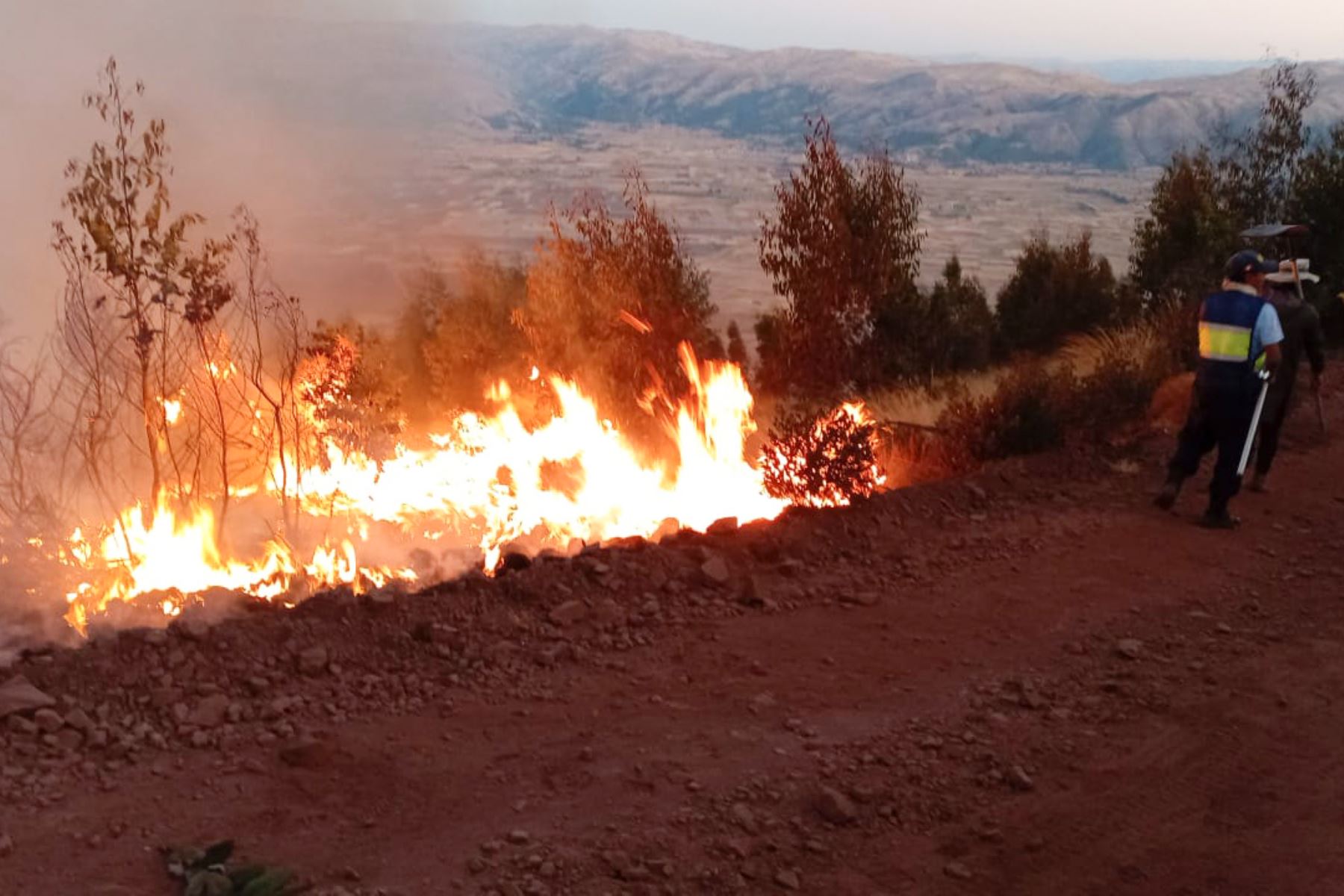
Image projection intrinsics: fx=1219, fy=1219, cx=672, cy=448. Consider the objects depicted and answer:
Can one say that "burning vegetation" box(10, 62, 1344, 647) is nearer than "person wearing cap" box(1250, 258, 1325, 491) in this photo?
Yes

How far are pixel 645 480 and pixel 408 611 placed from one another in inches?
139

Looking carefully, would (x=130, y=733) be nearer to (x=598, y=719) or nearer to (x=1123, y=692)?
(x=598, y=719)

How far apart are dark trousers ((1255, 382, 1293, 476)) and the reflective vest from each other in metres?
0.89

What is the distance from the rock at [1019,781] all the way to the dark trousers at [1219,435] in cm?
360

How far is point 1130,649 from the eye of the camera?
19.5 feet

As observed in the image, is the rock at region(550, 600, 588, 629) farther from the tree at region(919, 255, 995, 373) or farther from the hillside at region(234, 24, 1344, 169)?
the hillside at region(234, 24, 1344, 169)

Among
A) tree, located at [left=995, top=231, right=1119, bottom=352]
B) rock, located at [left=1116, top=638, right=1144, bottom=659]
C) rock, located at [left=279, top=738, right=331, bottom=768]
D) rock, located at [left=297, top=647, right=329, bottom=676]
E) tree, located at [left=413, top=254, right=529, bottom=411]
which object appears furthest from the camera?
tree, located at [left=995, top=231, right=1119, bottom=352]

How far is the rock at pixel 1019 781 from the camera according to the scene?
15.7 feet

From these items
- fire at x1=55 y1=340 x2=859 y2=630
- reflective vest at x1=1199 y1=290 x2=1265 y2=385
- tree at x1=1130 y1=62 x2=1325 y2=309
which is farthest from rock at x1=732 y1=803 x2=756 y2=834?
tree at x1=1130 y1=62 x2=1325 y2=309

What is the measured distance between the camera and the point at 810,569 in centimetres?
707

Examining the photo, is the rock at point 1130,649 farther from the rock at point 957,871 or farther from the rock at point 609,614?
the rock at point 609,614

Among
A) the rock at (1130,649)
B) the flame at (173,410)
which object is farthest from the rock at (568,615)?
the flame at (173,410)

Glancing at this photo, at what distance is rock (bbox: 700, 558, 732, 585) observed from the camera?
264 inches

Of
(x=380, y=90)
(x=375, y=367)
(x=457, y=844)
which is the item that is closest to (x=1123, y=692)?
(x=457, y=844)
